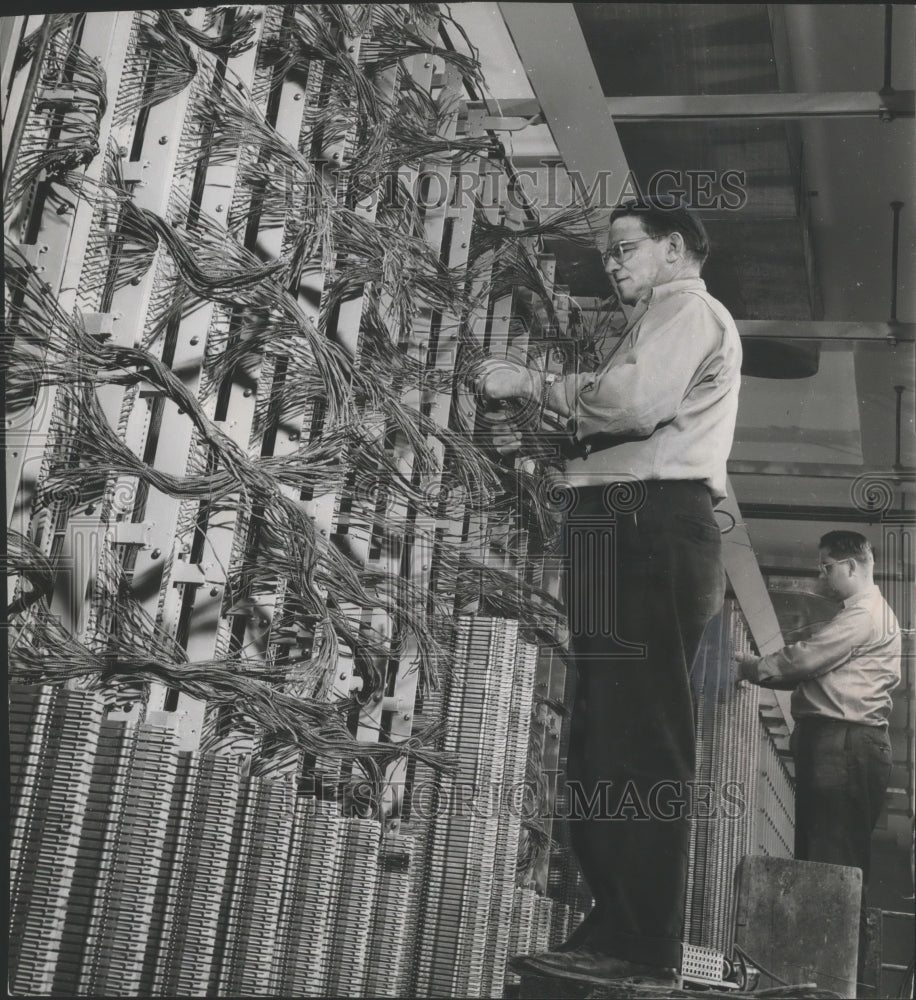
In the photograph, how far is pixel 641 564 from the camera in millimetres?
2150

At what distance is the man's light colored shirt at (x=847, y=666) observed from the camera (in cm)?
207

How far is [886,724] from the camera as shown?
2.06 m

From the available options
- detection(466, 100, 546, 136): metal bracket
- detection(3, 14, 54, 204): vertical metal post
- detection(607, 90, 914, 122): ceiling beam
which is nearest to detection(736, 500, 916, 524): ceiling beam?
detection(607, 90, 914, 122): ceiling beam

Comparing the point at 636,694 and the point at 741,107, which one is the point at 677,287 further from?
the point at 636,694

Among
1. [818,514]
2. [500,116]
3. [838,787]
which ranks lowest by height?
[838,787]

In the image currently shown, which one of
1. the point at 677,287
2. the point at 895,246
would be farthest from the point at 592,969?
the point at 895,246

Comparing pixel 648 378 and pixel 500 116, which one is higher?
pixel 500 116

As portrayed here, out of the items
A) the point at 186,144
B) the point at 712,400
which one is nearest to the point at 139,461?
the point at 186,144

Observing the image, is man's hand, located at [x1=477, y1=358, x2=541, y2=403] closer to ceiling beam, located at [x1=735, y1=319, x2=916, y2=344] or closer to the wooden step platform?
ceiling beam, located at [x1=735, y1=319, x2=916, y2=344]

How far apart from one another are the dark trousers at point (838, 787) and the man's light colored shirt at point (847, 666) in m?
0.03

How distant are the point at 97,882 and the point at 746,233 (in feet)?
5.25

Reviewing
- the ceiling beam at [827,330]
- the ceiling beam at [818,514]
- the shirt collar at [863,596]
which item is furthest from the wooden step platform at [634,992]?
the ceiling beam at [827,330]

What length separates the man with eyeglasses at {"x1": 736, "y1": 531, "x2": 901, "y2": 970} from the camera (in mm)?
2047

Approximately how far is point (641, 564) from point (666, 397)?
1.01 ft
